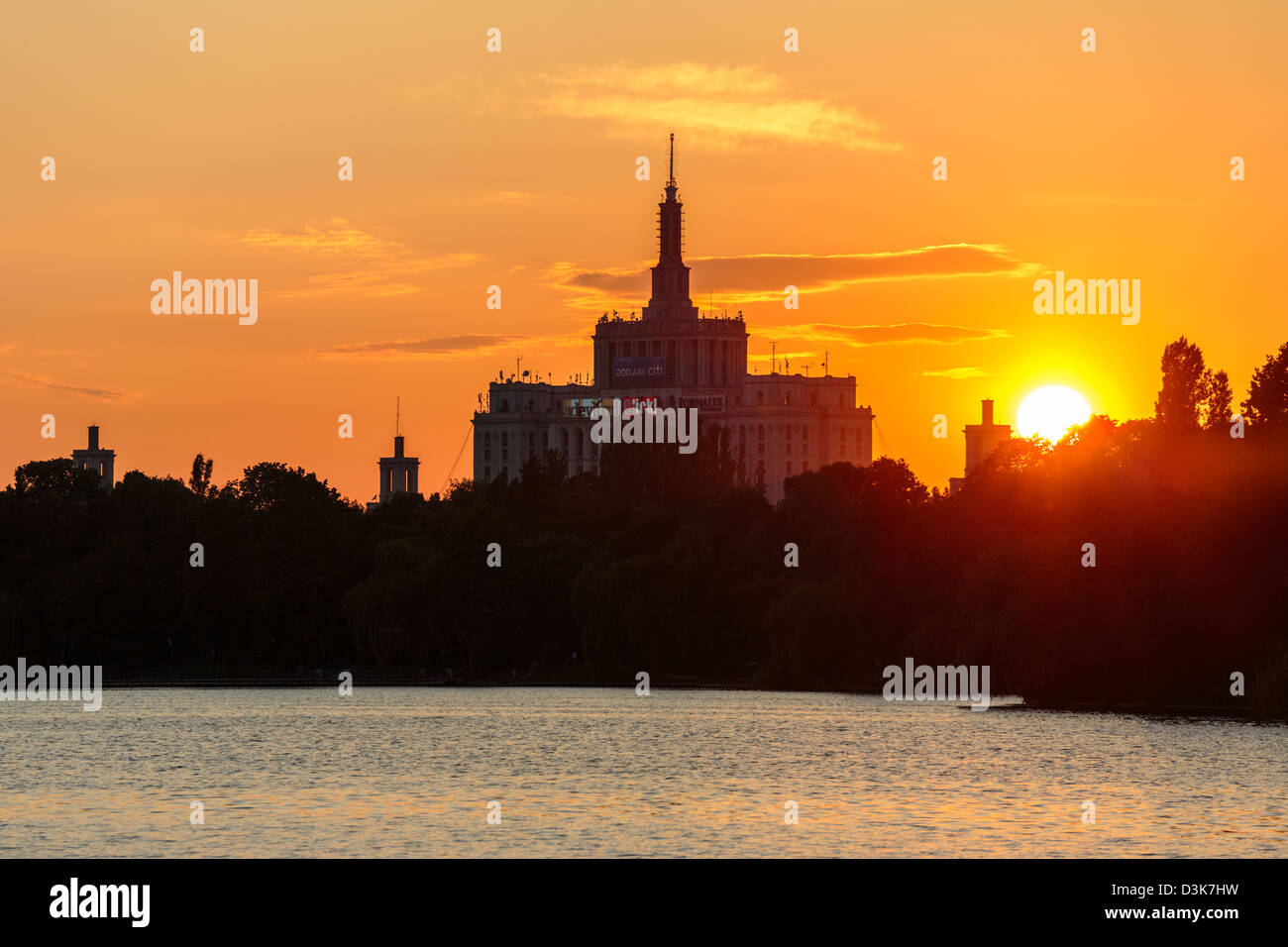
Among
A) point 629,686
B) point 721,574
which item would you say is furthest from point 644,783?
point 721,574

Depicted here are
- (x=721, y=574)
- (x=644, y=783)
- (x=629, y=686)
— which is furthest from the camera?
(x=721, y=574)

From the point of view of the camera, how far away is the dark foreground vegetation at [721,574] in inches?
3750

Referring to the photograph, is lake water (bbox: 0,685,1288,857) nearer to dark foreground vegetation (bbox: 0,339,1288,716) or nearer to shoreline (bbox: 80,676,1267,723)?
shoreline (bbox: 80,676,1267,723)

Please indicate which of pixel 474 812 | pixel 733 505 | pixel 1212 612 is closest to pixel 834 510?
pixel 733 505

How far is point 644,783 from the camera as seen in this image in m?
68.2

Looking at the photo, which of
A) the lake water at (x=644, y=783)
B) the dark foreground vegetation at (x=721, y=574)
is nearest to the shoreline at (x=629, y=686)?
the dark foreground vegetation at (x=721, y=574)

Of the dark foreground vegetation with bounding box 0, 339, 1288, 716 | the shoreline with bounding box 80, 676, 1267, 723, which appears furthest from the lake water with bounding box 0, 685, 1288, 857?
the dark foreground vegetation with bounding box 0, 339, 1288, 716

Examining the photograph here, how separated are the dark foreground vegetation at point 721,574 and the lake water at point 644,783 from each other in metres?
5.55

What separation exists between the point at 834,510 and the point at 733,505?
7810 millimetres

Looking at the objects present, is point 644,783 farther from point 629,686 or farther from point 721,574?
point 721,574

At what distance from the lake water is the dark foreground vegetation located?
5554 mm

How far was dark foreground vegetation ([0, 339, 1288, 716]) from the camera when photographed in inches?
3750

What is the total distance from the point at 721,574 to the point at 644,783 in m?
66.3
